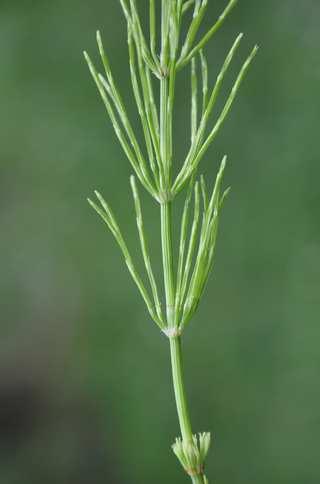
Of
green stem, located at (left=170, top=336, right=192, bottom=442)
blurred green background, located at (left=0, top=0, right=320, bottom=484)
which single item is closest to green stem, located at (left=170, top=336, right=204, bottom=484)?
green stem, located at (left=170, top=336, right=192, bottom=442)

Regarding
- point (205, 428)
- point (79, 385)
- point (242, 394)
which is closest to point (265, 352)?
point (242, 394)

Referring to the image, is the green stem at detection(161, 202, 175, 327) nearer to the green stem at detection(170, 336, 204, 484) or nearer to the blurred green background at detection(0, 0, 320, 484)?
the green stem at detection(170, 336, 204, 484)

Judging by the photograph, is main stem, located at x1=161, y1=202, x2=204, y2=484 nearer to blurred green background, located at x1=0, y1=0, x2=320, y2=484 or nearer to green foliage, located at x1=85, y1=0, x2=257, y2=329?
green foliage, located at x1=85, y1=0, x2=257, y2=329

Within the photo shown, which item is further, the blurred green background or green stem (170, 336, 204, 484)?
the blurred green background

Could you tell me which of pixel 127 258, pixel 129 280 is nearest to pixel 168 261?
pixel 127 258

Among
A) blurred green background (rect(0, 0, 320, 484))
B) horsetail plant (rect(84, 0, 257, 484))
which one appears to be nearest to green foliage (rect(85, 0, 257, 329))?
horsetail plant (rect(84, 0, 257, 484))

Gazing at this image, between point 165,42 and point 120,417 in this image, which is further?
point 120,417

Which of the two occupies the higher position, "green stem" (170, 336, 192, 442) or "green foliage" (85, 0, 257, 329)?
"green foliage" (85, 0, 257, 329)

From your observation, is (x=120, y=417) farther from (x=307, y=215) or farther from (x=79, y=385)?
(x=307, y=215)
